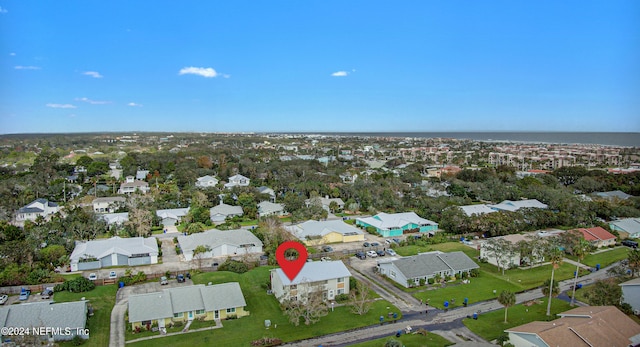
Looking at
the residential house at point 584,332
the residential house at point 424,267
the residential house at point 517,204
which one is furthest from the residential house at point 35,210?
the residential house at point 517,204

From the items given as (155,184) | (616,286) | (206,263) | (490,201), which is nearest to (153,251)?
(206,263)

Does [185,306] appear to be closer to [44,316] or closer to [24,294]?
[44,316]

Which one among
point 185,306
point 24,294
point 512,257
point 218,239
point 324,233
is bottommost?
point 24,294

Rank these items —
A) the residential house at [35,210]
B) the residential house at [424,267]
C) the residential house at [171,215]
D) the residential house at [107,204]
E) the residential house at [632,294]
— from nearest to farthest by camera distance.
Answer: the residential house at [632,294] < the residential house at [424,267] < the residential house at [171,215] < the residential house at [35,210] < the residential house at [107,204]

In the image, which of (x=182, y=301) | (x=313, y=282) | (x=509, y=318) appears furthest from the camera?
(x=313, y=282)

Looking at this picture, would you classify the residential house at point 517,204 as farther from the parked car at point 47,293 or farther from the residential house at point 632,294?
the parked car at point 47,293

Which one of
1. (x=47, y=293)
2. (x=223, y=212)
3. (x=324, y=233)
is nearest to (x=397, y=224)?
(x=324, y=233)

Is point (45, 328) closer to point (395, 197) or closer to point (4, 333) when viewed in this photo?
point (4, 333)
